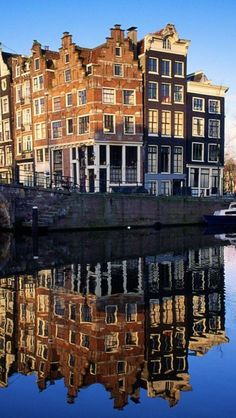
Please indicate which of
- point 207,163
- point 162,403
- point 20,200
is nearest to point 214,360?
point 162,403

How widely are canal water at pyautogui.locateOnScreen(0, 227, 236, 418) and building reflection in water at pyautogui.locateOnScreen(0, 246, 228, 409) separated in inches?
1.1

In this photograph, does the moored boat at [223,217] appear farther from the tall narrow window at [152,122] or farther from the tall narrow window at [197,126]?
the tall narrow window at [197,126]

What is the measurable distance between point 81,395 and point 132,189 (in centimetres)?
3569

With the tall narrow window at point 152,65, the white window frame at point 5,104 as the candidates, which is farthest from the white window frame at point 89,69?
the white window frame at point 5,104

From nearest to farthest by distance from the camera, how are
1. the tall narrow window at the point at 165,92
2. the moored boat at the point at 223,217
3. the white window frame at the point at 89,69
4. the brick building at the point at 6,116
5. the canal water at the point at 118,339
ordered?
the canal water at the point at 118,339 → the moored boat at the point at 223,217 → the white window frame at the point at 89,69 → the tall narrow window at the point at 165,92 → the brick building at the point at 6,116

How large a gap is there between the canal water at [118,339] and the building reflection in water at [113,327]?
27 millimetres

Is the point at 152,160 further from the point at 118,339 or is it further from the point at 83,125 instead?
the point at 118,339

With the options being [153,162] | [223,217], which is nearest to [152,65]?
[153,162]

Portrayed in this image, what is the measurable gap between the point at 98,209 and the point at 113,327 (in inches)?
1103

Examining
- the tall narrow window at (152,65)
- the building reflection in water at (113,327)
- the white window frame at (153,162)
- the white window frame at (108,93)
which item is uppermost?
the tall narrow window at (152,65)

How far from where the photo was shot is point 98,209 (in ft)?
129

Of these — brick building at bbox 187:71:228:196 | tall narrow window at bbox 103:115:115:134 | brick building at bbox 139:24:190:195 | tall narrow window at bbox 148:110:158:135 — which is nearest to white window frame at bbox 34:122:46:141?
tall narrow window at bbox 103:115:115:134

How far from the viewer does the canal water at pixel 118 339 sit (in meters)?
7.70

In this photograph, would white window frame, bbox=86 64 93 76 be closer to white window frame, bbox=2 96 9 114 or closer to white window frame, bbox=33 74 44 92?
white window frame, bbox=33 74 44 92
